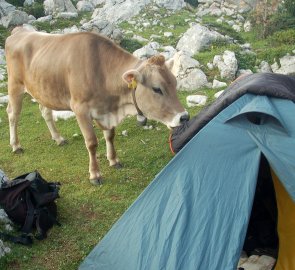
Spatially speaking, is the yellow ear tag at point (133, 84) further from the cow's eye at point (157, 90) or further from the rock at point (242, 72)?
the rock at point (242, 72)

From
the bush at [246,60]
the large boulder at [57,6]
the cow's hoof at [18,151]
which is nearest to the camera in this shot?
the cow's hoof at [18,151]

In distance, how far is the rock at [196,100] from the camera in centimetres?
1142

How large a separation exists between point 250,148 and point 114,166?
14.2 feet

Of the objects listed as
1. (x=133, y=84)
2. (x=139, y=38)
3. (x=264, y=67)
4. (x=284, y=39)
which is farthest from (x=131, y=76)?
(x=139, y=38)

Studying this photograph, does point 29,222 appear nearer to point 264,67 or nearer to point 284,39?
point 264,67

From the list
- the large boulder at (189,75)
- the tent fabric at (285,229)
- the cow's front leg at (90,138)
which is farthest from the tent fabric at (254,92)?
the large boulder at (189,75)

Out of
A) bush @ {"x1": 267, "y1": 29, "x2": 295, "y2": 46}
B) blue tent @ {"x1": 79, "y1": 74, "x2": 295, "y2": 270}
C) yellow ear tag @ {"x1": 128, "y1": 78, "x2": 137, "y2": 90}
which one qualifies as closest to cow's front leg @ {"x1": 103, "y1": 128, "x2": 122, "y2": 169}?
yellow ear tag @ {"x1": 128, "y1": 78, "x2": 137, "y2": 90}

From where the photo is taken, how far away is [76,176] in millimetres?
8195

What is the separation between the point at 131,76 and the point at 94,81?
820 millimetres

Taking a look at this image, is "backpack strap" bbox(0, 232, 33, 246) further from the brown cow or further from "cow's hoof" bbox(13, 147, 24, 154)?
"cow's hoof" bbox(13, 147, 24, 154)

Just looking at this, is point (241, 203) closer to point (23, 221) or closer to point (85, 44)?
point (23, 221)

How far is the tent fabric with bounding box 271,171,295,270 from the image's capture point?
5152mm

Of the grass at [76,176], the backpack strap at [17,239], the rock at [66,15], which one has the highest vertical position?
the backpack strap at [17,239]

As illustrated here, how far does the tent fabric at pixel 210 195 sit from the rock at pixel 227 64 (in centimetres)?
866
